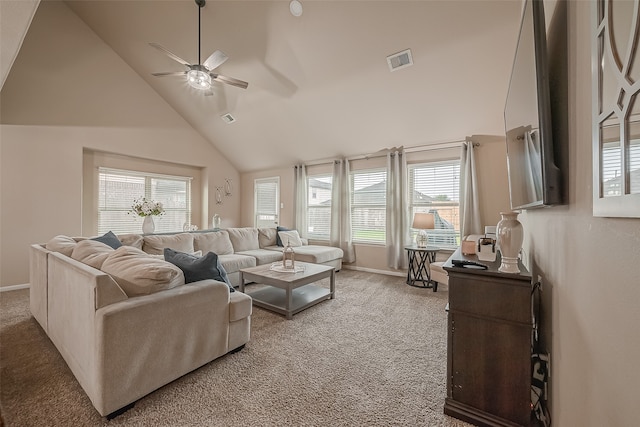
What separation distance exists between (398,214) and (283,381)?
3.62 meters

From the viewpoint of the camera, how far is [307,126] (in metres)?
5.04

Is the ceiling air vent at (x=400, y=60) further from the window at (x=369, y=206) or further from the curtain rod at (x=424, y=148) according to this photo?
the window at (x=369, y=206)

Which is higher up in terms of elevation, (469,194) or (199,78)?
(199,78)

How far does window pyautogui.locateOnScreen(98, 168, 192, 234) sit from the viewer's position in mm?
5102

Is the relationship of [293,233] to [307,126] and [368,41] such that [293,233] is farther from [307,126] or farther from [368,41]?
[368,41]

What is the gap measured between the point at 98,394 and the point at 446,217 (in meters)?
4.70

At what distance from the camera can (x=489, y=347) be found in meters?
1.43

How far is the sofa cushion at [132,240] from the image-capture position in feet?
11.1

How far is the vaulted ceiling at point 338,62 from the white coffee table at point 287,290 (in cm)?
274

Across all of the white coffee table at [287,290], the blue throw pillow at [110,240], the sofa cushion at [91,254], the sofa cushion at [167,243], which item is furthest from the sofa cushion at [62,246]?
the white coffee table at [287,290]

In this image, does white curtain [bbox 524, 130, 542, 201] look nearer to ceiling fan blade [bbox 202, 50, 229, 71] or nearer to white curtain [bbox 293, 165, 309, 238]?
ceiling fan blade [bbox 202, 50, 229, 71]

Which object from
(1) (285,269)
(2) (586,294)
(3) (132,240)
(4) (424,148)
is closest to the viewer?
(2) (586,294)

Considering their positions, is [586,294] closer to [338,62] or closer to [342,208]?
[338,62]

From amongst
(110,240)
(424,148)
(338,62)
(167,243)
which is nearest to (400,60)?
(338,62)
